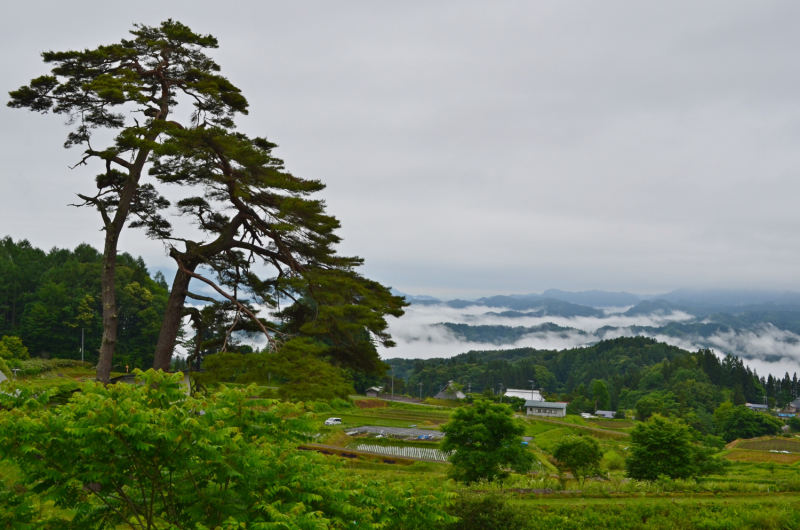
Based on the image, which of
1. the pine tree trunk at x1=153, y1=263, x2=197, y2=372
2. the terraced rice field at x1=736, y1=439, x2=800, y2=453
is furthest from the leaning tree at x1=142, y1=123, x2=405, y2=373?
the terraced rice field at x1=736, y1=439, x2=800, y2=453

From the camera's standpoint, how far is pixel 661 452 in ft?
68.7

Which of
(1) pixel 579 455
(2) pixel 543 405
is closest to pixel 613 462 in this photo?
(1) pixel 579 455

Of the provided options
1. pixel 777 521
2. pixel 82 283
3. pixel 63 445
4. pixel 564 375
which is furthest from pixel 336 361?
pixel 564 375

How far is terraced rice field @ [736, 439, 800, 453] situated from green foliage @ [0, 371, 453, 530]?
2359 inches

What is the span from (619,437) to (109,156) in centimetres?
5544

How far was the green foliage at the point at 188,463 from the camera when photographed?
4.34 m

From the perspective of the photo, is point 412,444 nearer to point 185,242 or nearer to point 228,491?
point 185,242

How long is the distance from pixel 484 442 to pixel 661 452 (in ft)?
26.6

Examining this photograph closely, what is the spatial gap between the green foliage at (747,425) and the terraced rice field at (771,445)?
26.5 ft

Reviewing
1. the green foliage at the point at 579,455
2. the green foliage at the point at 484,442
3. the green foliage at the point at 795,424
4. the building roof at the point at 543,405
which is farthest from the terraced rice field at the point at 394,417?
the green foliage at the point at 795,424

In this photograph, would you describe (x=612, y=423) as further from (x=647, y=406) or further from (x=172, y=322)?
(x=172, y=322)

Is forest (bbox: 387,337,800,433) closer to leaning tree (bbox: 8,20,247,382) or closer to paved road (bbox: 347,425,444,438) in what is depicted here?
paved road (bbox: 347,425,444,438)

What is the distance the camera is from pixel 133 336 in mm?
60000

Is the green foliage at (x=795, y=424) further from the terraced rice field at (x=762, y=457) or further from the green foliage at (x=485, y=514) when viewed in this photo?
the green foliage at (x=485, y=514)
